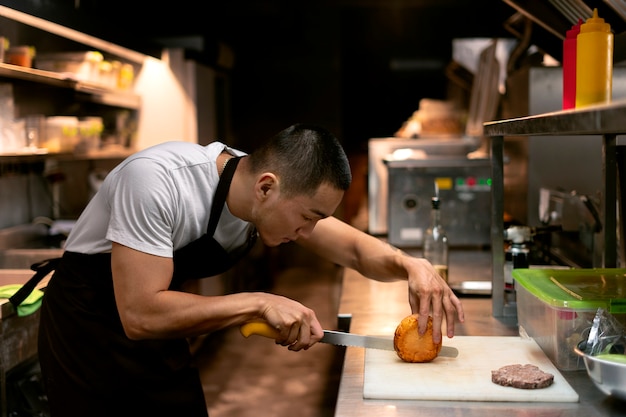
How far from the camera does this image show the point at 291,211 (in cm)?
173

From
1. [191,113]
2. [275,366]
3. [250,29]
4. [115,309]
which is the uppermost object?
[250,29]

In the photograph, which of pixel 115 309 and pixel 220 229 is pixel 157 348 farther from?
pixel 220 229

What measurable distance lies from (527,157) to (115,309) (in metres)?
2.21

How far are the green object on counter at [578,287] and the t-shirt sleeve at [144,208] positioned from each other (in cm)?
91

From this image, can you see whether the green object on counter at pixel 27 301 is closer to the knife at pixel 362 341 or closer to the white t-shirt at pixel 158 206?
the white t-shirt at pixel 158 206

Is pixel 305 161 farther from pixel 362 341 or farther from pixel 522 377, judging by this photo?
pixel 522 377

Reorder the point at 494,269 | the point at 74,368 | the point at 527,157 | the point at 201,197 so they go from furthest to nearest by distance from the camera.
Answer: the point at 527,157
the point at 494,269
the point at 74,368
the point at 201,197

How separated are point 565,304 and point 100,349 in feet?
4.00

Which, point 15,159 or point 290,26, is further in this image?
point 290,26

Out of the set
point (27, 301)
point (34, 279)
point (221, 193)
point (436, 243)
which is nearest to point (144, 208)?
point (221, 193)

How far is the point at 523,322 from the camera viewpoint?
1889 millimetres

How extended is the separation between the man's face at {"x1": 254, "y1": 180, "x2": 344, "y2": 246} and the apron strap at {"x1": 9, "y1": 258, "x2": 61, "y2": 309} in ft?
2.41

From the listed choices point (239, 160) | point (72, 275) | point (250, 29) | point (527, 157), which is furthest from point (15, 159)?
point (250, 29)

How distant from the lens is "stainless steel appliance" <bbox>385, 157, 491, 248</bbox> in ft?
11.9
